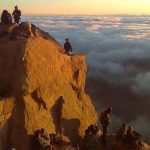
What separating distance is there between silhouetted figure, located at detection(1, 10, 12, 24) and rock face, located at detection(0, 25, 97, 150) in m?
0.81

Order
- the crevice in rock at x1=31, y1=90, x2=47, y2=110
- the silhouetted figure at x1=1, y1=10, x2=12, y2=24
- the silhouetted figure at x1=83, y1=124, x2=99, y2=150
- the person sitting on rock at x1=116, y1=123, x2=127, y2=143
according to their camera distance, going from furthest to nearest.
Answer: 1. the silhouetted figure at x1=1, y1=10, x2=12, y2=24
2. the silhouetted figure at x1=83, y1=124, x2=99, y2=150
3. the person sitting on rock at x1=116, y1=123, x2=127, y2=143
4. the crevice in rock at x1=31, y1=90, x2=47, y2=110

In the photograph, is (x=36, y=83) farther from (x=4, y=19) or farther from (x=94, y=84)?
(x=94, y=84)

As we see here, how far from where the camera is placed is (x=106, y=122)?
2723 cm

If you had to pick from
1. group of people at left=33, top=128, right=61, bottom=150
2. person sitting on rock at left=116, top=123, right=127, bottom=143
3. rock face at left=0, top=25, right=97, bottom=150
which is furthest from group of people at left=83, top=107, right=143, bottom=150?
group of people at left=33, top=128, right=61, bottom=150

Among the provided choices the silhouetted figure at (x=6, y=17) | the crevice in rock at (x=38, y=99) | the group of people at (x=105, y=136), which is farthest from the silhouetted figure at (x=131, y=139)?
the silhouetted figure at (x=6, y=17)

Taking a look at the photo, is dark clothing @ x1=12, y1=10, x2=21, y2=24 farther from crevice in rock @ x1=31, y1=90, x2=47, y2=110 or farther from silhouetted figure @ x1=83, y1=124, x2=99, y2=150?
silhouetted figure @ x1=83, y1=124, x2=99, y2=150

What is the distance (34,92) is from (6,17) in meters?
6.15

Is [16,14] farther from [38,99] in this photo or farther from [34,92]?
[38,99]

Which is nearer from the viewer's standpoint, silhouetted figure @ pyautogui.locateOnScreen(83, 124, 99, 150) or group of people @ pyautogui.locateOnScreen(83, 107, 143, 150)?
group of people @ pyautogui.locateOnScreen(83, 107, 143, 150)

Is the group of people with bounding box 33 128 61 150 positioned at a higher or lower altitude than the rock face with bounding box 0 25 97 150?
lower

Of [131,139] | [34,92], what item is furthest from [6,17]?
[131,139]

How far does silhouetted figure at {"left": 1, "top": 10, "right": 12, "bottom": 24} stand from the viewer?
2917 cm

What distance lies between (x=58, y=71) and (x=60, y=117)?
267 centimetres

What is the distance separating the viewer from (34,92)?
25.5 meters
